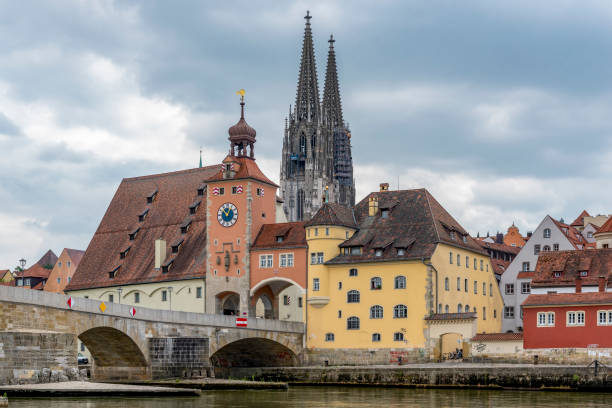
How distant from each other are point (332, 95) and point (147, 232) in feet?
240

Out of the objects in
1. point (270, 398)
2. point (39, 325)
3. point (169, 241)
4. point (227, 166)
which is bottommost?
point (270, 398)

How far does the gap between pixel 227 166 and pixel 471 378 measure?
2770 cm

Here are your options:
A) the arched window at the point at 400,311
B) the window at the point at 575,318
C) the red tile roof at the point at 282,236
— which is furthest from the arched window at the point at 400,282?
the window at the point at 575,318

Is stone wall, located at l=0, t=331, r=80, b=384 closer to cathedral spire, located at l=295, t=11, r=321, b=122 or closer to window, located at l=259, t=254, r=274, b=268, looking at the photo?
window, located at l=259, t=254, r=274, b=268

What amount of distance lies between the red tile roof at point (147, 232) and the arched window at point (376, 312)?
561 inches

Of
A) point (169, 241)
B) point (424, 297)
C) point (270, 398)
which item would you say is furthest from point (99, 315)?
→ point (169, 241)

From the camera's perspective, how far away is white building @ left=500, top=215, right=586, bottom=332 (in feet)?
267

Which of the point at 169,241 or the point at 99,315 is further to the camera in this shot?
the point at 169,241

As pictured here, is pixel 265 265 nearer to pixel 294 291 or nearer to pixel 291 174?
pixel 294 291

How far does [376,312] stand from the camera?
6988cm

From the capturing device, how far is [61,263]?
109 metres

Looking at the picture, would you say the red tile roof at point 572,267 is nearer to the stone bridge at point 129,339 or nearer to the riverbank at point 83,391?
the stone bridge at point 129,339

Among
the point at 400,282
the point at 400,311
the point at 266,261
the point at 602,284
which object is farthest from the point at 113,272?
the point at 602,284

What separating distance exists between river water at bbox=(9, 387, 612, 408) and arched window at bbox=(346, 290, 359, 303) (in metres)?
15.2
